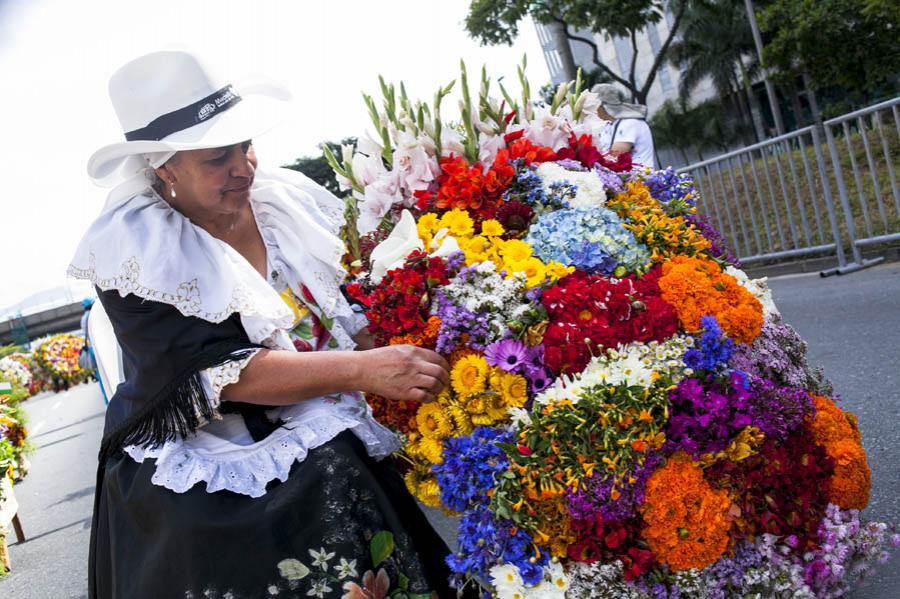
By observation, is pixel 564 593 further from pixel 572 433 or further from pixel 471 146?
pixel 471 146

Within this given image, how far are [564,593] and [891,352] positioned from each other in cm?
397

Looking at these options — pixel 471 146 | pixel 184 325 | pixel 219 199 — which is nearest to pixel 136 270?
pixel 184 325

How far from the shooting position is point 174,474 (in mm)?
2385

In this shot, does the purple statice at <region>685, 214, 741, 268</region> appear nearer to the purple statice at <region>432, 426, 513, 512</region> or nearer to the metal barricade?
the purple statice at <region>432, 426, 513, 512</region>

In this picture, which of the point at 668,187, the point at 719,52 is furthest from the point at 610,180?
the point at 719,52

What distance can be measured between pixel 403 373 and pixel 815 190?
8086 mm

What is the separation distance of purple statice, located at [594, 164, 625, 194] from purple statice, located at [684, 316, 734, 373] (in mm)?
681

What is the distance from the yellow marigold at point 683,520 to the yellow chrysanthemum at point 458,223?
3.03ft

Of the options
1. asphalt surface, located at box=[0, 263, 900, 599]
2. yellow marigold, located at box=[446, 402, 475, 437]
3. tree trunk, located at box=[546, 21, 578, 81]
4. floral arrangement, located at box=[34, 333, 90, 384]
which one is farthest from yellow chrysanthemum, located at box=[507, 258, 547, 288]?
floral arrangement, located at box=[34, 333, 90, 384]

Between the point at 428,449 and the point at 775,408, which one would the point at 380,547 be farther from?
the point at 775,408

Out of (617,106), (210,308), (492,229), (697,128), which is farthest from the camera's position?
(697,128)

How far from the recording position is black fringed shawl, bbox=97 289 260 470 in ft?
7.93

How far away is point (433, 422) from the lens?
242cm

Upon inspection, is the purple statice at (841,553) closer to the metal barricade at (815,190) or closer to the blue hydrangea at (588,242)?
the blue hydrangea at (588,242)
